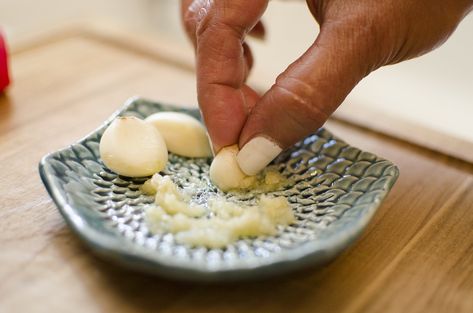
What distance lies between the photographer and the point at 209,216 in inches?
24.2

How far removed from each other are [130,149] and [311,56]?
0.73 feet

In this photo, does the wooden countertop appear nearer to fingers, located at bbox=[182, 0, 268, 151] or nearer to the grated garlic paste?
the grated garlic paste

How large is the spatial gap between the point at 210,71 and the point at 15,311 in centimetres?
32

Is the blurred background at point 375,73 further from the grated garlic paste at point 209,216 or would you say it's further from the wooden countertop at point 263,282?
the grated garlic paste at point 209,216

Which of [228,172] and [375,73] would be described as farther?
[375,73]

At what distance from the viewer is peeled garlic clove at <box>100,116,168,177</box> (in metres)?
0.66

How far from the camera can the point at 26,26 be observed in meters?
1.61

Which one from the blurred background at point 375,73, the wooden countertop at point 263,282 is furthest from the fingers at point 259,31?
the wooden countertop at point 263,282

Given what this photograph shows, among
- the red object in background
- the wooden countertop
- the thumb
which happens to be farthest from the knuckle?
the red object in background

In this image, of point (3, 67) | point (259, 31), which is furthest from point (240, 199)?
point (3, 67)

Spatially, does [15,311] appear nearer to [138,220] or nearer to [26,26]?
[138,220]

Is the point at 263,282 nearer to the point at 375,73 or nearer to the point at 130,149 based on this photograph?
the point at 130,149

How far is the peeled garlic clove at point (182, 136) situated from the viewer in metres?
0.74

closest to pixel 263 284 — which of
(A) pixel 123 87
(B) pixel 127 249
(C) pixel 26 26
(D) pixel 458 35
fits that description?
(B) pixel 127 249
